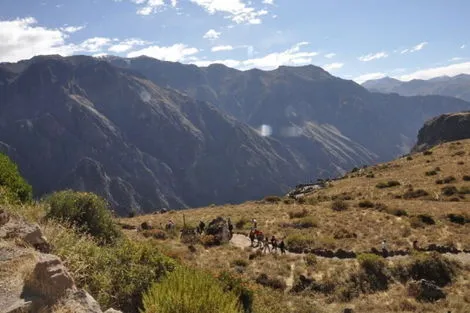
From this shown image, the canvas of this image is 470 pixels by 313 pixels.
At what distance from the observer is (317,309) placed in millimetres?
24547

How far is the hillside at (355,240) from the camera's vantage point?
26.9 m

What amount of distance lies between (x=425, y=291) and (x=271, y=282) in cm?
957

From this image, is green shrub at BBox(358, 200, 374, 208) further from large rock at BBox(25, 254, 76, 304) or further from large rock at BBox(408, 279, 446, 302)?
large rock at BBox(25, 254, 76, 304)

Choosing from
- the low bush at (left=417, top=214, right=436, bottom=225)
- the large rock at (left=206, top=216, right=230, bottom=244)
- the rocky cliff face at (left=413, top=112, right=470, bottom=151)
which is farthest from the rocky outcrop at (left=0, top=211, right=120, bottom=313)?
the rocky cliff face at (left=413, top=112, right=470, bottom=151)

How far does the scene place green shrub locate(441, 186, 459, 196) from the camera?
191 ft

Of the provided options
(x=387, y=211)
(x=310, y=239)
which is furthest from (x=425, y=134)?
(x=310, y=239)

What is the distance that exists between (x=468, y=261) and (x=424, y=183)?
3375cm

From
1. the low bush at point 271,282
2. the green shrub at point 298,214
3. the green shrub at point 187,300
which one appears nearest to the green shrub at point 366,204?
the green shrub at point 298,214

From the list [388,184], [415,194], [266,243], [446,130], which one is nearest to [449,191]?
[415,194]

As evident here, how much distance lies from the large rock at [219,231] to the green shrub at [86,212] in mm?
23581

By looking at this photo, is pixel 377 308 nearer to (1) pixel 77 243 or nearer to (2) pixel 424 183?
(1) pixel 77 243

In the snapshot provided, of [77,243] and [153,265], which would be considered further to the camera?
[153,265]

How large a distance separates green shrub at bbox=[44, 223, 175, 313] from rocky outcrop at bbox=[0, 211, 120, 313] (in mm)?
1685

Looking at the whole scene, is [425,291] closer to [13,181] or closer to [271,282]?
[271,282]
